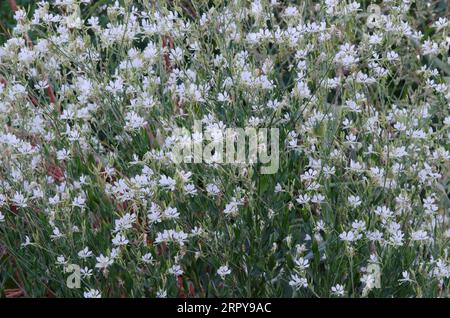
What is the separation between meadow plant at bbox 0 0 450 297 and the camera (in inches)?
113

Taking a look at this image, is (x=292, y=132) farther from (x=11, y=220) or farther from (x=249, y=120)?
(x=11, y=220)

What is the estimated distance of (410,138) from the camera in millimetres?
2992

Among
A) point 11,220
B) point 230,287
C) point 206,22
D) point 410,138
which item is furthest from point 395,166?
point 11,220

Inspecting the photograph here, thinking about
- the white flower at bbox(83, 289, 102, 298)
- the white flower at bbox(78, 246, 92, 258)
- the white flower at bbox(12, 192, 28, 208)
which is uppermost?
the white flower at bbox(12, 192, 28, 208)

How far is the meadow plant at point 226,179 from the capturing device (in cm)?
288

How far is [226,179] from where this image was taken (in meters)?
2.92

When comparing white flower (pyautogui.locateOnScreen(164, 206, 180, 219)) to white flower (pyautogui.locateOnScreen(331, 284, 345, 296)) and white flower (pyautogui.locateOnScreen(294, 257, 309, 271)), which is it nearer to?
white flower (pyautogui.locateOnScreen(294, 257, 309, 271))

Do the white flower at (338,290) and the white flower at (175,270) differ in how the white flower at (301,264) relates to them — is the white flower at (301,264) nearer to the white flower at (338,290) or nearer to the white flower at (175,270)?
the white flower at (338,290)

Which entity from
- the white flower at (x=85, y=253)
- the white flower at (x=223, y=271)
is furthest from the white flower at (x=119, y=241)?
the white flower at (x=223, y=271)

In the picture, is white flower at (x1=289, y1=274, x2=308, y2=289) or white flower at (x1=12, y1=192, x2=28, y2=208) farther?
white flower at (x1=12, y1=192, x2=28, y2=208)

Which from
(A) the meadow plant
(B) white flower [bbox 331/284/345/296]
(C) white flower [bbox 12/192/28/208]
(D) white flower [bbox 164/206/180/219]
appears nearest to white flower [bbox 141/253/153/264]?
(A) the meadow plant

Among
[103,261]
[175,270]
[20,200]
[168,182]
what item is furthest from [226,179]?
[20,200]

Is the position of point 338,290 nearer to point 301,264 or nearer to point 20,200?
point 301,264

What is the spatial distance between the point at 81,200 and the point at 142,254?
0.94 feet
